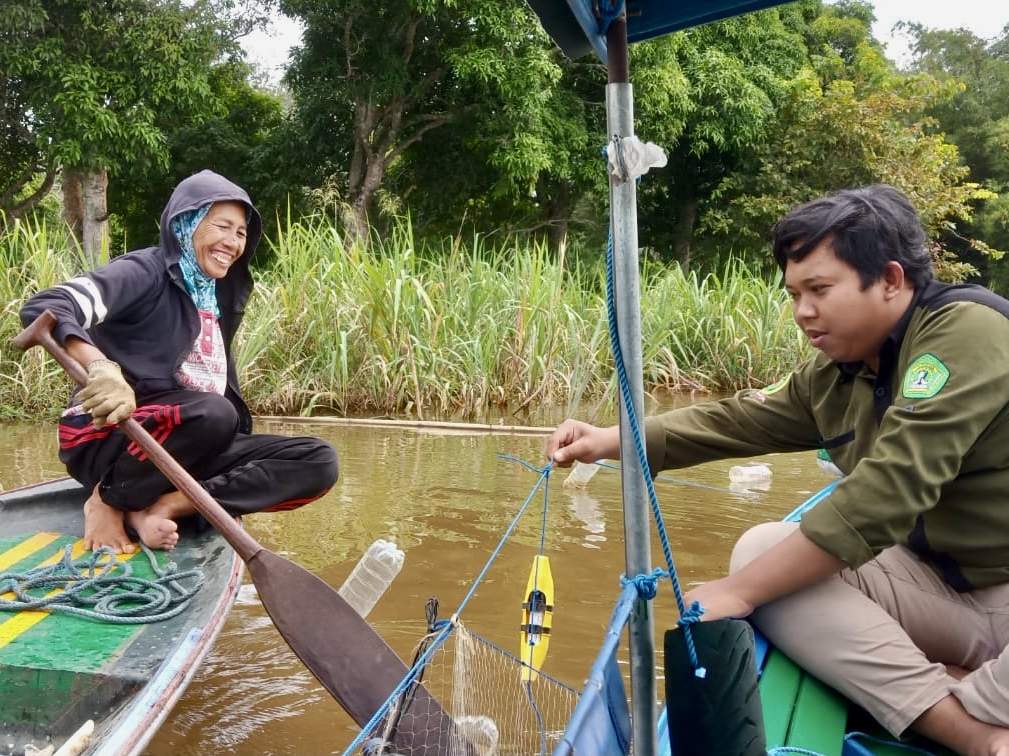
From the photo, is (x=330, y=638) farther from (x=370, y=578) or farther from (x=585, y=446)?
(x=585, y=446)

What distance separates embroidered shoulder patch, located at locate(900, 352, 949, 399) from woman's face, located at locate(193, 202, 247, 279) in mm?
2134

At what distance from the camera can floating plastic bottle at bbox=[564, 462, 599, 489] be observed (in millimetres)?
4882

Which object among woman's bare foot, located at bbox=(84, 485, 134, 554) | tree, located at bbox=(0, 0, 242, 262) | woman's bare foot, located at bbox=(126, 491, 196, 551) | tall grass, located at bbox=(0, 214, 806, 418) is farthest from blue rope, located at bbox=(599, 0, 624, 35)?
tree, located at bbox=(0, 0, 242, 262)

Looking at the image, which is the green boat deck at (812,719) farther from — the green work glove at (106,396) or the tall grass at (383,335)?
the tall grass at (383,335)

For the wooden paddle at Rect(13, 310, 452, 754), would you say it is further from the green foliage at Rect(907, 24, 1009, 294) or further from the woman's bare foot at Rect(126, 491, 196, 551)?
the green foliage at Rect(907, 24, 1009, 294)

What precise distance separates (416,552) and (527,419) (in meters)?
3.04

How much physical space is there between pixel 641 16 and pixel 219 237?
Answer: 185 centimetres

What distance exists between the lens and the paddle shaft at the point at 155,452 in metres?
2.33

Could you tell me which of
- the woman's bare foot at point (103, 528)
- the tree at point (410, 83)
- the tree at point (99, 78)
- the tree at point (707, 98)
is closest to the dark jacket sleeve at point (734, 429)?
the woman's bare foot at point (103, 528)

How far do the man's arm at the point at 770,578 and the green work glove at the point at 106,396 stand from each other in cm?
145

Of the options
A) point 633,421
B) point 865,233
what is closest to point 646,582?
point 633,421

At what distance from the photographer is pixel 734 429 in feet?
6.69

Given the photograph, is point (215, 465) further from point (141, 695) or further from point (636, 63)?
point (636, 63)

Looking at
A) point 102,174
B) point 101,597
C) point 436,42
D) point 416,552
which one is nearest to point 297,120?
point 436,42
